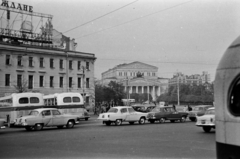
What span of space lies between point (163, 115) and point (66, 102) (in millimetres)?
8807

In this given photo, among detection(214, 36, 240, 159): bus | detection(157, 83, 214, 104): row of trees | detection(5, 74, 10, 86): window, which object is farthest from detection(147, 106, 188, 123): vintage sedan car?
detection(157, 83, 214, 104): row of trees

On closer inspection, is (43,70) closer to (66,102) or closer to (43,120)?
(66,102)

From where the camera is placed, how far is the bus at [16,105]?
2433cm

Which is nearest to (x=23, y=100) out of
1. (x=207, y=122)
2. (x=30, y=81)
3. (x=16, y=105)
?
(x=16, y=105)

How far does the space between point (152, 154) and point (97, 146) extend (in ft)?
9.04

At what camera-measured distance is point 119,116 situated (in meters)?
24.7

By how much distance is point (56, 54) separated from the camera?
55438 millimetres

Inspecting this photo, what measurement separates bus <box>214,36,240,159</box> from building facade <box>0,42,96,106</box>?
137 ft

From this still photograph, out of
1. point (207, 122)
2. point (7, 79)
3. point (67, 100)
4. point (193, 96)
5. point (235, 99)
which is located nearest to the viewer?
point (235, 99)

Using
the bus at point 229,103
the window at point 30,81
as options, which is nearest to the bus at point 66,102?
the bus at point 229,103

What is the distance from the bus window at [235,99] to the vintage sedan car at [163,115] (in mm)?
21734

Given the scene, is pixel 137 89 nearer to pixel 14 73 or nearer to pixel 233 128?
pixel 14 73

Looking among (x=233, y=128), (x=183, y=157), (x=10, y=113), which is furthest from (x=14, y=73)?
(x=233, y=128)

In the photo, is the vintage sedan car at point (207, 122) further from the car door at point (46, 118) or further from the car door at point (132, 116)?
the car door at point (46, 118)
